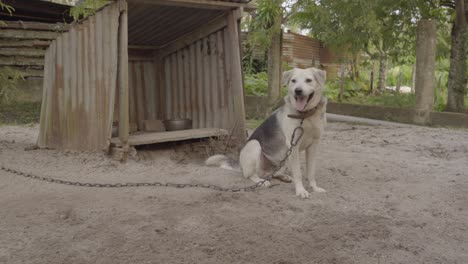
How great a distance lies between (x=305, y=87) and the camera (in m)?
4.73

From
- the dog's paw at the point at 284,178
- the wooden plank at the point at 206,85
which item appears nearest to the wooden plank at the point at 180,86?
the wooden plank at the point at 206,85

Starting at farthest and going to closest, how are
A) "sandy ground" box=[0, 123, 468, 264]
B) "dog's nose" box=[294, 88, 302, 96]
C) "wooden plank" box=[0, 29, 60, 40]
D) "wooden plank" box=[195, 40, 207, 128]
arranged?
1. "wooden plank" box=[0, 29, 60, 40]
2. "wooden plank" box=[195, 40, 207, 128]
3. "dog's nose" box=[294, 88, 302, 96]
4. "sandy ground" box=[0, 123, 468, 264]

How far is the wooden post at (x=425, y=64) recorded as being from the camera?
1091 centimetres

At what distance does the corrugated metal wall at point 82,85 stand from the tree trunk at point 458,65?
8.92 metres

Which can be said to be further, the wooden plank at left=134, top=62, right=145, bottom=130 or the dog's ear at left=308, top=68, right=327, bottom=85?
the wooden plank at left=134, top=62, right=145, bottom=130

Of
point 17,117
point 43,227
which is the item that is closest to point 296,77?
point 43,227

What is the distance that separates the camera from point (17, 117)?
12031 mm

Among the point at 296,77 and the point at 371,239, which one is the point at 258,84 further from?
the point at 371,239

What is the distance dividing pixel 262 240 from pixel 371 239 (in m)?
0.91

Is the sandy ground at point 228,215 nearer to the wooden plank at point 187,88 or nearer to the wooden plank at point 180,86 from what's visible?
the wooden plank at point 187,88

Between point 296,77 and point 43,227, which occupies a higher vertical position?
point 296,77

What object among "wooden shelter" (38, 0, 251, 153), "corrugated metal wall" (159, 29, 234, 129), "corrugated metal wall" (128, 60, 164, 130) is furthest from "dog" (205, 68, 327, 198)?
"corrugated metal wall" (128, 60, 164, 130)

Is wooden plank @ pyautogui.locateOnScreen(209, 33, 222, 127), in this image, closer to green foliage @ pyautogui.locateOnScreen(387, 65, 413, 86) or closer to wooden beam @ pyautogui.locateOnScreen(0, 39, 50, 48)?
wooden beam @ pyautogui.locateOnScreen(0, 39, 50, 48)

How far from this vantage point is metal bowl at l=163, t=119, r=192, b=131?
865 centimetres
